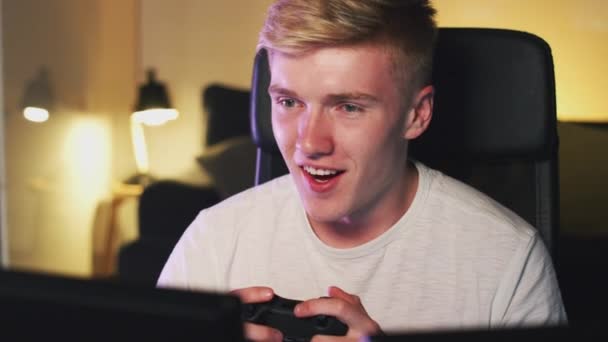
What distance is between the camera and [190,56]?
301 centimetres

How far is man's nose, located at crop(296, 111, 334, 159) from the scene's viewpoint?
1.14 meters

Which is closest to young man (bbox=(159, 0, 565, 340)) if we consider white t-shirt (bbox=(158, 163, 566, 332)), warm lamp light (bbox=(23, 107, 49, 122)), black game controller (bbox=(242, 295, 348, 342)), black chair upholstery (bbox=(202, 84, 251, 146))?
white t-shirt (bbox=(158, 163, 566, 332))

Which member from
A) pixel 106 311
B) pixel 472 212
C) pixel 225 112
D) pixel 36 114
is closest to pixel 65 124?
pixel 36 114

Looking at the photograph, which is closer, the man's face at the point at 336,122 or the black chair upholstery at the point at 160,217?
the man's face at the point at 336,122

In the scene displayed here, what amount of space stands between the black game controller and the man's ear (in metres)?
0.42

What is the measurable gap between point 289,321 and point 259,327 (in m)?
0.04

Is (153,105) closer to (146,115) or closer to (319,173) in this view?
(146,115)

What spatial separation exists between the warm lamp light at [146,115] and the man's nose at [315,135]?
1931 millimetres

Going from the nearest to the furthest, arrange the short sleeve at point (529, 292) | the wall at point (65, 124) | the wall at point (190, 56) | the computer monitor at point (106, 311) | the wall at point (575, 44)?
the computer monitor at point (106, 311) < the short sleeve at point (529, 292) < the wall at point (575, 44) < the wall at point (65, 124) < the wall at point (190, 56)

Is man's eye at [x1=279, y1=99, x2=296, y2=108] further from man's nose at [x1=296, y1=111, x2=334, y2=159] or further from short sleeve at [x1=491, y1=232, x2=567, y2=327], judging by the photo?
short sleeve at [x1=491, y1=232, x2=567, y2=327]

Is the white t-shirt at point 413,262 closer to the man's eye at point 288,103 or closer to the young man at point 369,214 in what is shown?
the young man at point 369,214

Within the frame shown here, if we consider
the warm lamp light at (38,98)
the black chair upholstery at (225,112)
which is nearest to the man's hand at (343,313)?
the black chair upholstery at (225,112)

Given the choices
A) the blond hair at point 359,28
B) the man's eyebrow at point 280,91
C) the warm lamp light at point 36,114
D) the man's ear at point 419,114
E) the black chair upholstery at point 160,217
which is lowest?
the black chair upholstery at point 160,217

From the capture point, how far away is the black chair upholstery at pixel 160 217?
289 cm
